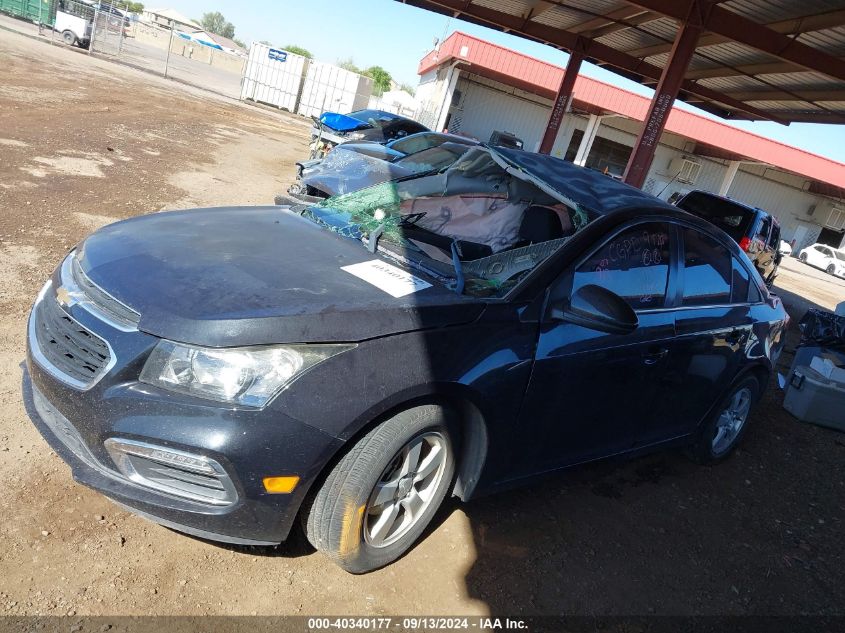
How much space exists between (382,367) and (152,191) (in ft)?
21.5

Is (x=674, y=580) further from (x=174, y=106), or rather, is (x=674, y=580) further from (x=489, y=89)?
(x=489, y=89)

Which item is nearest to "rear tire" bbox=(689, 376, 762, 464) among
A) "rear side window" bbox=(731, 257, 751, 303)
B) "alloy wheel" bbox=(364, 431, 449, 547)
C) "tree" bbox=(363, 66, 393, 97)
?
"rear side window" bbox=(731, 257, 751, 303)

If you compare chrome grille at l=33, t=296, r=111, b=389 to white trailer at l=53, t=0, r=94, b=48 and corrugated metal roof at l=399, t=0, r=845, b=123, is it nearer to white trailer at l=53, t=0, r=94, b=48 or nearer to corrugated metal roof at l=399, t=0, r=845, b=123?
corrugated metal roof at l=399, t=0, r=845, b=123

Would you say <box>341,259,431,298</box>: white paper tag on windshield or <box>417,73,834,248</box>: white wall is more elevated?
→ <box>417,73,834,248</box>: white wall

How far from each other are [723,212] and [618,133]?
21911 mm

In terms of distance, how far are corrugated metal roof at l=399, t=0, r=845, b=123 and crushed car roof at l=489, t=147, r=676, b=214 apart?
850 cm

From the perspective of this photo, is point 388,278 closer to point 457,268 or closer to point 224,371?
point 457,268

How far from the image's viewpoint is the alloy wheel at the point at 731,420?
4258 millimetres

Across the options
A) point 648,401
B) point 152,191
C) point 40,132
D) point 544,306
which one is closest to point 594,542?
point 648,401

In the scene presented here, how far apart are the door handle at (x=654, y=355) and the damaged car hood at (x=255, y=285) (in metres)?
1.15

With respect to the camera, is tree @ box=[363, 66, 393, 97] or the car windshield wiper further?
tree @ box=[363, 66, 393, 97]

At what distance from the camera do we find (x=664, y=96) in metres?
11.9

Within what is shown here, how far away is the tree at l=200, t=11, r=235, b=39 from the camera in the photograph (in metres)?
135

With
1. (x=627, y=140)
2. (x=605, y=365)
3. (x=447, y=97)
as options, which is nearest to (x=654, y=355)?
(x=605, y=365)
